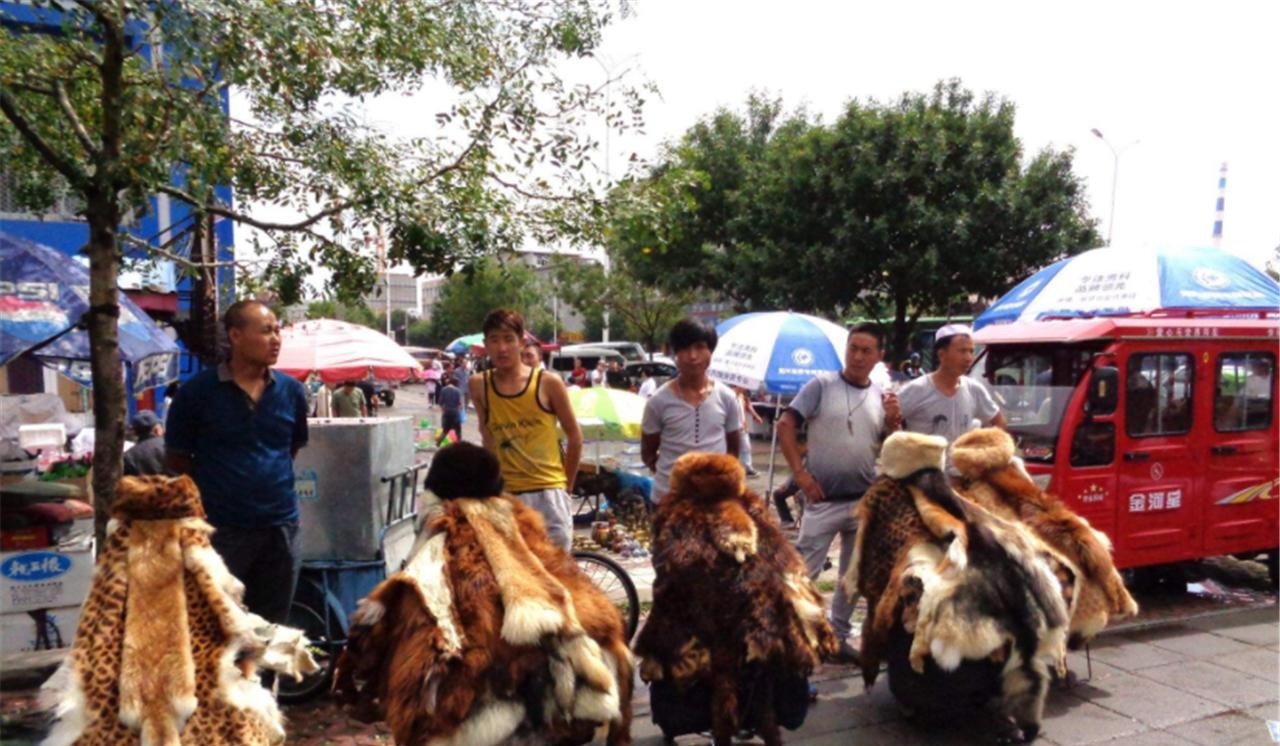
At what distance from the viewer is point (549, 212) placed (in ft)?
17.6

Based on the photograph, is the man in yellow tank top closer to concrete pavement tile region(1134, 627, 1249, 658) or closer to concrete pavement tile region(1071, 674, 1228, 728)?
concrete pavement tile region(1071, 674, 1228, 728)

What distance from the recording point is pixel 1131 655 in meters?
5.48

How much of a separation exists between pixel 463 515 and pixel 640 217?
2.57 metres

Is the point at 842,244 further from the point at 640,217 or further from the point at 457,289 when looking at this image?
the point at 457,289

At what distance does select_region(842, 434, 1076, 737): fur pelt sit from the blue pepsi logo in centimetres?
415

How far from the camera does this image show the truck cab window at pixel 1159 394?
6.07 metres

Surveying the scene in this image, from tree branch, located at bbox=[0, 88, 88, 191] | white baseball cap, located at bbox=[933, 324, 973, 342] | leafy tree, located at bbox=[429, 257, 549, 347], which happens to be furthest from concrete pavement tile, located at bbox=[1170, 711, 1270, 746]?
leafy tree, located at bbox=[429, 257, 549, 347]

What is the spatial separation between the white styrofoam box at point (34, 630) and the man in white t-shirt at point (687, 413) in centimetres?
324

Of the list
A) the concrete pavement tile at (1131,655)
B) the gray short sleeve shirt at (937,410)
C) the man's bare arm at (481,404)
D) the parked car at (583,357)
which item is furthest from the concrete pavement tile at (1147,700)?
the parked car at (583,357)

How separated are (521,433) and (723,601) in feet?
4.51

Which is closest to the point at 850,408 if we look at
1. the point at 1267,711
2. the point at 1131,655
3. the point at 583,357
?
the point at 1131,655

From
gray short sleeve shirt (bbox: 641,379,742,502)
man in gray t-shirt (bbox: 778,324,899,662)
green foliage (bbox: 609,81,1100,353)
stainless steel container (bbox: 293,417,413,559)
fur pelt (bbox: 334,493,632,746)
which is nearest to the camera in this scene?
fur pelt (bbox: 334,493,632,746)

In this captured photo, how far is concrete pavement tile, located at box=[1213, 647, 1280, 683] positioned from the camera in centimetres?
513

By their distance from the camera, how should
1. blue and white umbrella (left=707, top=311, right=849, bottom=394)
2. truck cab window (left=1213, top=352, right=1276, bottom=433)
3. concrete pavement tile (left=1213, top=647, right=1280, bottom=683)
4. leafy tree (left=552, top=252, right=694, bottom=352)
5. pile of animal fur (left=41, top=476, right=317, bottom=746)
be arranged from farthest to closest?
leafy tree (left=552, top=252, right=694, bottom=352)
blue and white umbrella (left=707, top=311, right=849, bottom=394)
truck cab window (left=1213, top=352, right=1276, bottom=433)
concrete pavement tile (left=1213, top=647, right=1280, bottom=683)
pile of animal fur (left=41, top=476, right=317, bottom=746)
